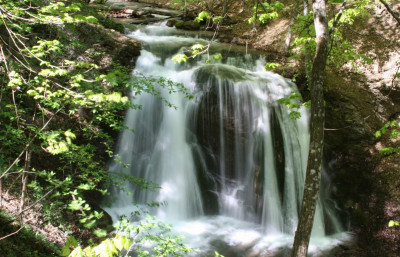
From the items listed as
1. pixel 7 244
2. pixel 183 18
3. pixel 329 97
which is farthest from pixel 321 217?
pixel 183 18

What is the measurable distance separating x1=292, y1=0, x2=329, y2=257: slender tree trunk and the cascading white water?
143 inches

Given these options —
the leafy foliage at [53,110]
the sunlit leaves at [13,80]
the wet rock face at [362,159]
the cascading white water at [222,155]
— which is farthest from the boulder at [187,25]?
the sunlit leaves at [13,80]

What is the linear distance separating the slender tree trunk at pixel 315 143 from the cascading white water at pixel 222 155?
3.63 m

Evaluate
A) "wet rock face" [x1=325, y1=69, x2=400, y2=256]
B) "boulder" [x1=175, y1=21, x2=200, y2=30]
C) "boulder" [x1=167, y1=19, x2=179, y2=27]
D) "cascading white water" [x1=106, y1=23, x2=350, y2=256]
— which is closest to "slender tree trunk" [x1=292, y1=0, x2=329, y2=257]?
"cascading white water" [x1=106, y1=23, x2=350, y2=256]

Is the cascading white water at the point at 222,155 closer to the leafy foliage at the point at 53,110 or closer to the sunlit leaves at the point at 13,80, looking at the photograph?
the leafy foliage at the point at 53,110

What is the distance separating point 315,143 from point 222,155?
4.45 meters

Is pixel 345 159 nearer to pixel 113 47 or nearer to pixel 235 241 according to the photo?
pixel 235 241

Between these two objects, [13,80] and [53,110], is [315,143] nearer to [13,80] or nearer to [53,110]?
[13,80]

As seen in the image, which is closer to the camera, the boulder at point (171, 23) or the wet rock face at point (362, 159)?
the wet rock face at point (362, 159)

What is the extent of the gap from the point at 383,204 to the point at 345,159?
61.5 inches

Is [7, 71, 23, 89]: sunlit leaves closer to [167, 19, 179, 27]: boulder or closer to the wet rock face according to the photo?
the wet rock face

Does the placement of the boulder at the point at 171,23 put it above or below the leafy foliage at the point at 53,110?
above

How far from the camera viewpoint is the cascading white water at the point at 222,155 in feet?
24.7

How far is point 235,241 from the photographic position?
6.40 metres
